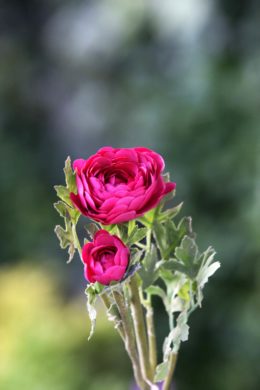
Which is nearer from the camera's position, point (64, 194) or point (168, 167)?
point (64, 194)

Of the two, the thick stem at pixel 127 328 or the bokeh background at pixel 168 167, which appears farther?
the bokeh background at pixel 168 167

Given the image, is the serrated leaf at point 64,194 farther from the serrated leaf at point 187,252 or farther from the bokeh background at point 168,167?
the bokeh background at point 168,167

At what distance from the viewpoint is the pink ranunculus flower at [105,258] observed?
0.50 meters

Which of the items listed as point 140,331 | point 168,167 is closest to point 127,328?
point 140,331

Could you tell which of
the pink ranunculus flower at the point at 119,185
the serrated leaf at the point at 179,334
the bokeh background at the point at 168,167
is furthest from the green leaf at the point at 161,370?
the bokeh background at the point at 168,167

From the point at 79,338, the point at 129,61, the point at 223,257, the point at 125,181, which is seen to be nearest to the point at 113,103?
the point at 129,61

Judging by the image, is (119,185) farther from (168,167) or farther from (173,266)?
(168,167)

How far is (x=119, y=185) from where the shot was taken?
0.52 metres

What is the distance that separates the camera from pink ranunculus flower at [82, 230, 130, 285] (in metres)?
0.50

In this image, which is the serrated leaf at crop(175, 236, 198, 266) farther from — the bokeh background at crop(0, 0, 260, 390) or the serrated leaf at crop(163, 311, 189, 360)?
the bokeh background at crop(0, 0, 260, 390)

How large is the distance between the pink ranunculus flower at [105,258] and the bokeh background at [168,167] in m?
1.36

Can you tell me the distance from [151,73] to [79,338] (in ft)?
3.42

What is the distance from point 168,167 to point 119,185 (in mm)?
1966

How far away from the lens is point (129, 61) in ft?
8.87
